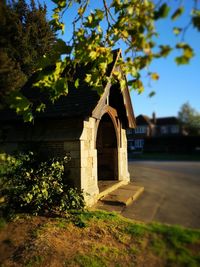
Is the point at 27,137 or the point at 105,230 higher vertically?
the point at 27,137

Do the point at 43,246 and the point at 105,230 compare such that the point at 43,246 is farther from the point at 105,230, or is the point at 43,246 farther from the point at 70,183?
the point at 70,183

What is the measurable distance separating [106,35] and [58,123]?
11.7ft

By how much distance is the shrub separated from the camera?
6172mm

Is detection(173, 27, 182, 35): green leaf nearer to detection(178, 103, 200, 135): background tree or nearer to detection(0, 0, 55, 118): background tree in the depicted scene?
detection(0, 0, 55, 118): background tree

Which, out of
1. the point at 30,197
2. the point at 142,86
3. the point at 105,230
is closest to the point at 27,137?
the point at 30,197

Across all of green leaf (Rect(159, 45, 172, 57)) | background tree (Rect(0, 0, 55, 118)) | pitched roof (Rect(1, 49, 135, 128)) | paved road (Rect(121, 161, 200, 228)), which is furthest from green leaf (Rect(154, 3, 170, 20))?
background tree (Rect(0, 0, 55, 118))

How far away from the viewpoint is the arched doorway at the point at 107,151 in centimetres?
1112

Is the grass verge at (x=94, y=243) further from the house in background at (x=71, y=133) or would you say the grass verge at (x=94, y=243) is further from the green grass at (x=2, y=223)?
the house in background at (x=71, y=133)

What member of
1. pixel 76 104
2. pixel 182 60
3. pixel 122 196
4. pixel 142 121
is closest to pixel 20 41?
pixel 76 104

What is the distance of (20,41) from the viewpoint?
47.1 feet

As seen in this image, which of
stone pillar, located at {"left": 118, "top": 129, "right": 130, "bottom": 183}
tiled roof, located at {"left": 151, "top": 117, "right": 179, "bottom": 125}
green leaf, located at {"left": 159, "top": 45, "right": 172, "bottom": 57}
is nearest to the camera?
green leaf, located at {"left": 159, "top": 45, "right": 172, "bottom": 57}

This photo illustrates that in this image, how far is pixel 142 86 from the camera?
12.8 ft

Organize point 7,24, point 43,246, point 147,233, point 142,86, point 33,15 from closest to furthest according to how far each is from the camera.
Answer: point 142,86 < point 43,246 < point 147,233 < point 7,24 < point 33,15

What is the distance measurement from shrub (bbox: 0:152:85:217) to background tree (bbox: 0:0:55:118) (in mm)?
5287
